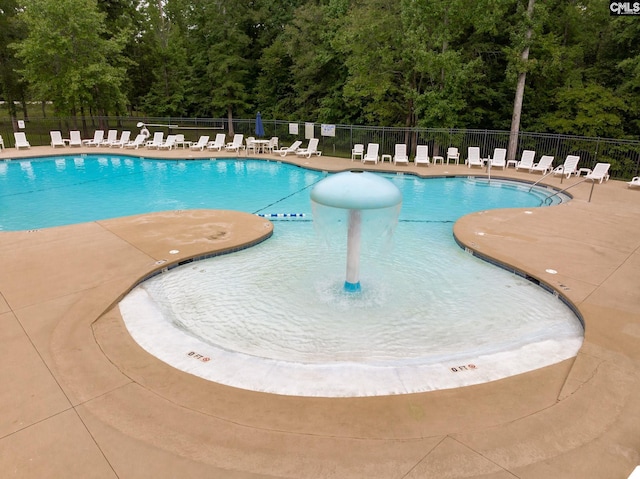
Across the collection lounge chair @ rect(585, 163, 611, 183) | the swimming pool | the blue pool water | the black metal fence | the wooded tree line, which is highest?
the wooded tree line

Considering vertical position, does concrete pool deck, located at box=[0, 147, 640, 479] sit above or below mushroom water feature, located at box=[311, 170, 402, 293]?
below

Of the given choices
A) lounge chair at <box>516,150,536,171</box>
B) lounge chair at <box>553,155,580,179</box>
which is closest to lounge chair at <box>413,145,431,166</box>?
lounge chair at <box>516,150,536,171</box>

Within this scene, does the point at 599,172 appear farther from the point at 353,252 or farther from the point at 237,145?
the point at 237,145

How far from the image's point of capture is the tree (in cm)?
2256

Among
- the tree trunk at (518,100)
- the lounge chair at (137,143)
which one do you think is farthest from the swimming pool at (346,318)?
the lounge chair at (137,143)

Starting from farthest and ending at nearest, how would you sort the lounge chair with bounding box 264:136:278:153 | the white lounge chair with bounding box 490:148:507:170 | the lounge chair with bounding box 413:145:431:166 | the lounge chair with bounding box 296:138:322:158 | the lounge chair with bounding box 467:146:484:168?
the lounge chair with bounding box 264:136:278:153 < the lounge chair with bounding box 296:138:322:158 < the lounge chair with bounding box 413:145:431:166 < the lounge chair with bounding box 467:146:484:168 < the white lounge chair with bounding box 490:148:507:170

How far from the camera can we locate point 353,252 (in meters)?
6.45

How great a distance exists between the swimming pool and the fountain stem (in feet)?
0.77

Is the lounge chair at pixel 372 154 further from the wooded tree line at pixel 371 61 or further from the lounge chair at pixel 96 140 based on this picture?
the lounge chair at pixel 96 140

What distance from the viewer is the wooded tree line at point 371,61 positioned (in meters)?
18.1

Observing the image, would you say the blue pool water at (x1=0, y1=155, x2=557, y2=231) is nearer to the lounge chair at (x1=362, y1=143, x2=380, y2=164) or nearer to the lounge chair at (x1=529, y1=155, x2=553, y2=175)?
the lounge chair at (x1=529, y1=155, x2=553, y2=175)

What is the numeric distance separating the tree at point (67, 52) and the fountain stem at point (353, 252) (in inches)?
913

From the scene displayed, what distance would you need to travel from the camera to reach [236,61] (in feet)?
95.2

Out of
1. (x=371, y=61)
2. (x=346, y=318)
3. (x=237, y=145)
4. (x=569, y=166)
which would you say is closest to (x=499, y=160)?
(x=569, y=166)
